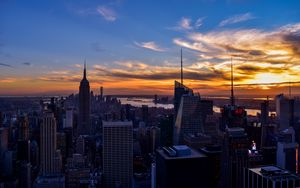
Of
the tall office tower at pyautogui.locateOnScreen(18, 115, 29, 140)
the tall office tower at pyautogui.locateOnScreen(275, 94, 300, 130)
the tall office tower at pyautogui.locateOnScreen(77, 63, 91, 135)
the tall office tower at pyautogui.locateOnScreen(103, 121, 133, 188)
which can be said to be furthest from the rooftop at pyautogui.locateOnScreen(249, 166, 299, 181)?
the tall office tower at pyautogui.locateOnScreen(77, 63, 91, 135)

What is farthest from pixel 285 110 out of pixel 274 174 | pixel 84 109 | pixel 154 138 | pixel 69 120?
pixel 84 109

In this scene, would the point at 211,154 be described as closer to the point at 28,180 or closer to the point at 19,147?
the point at 28,180

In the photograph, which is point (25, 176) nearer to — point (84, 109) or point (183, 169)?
point (183, 169)

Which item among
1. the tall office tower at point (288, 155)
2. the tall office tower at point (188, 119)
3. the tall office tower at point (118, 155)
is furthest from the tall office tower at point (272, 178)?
the tall office tower at point (188, 119)

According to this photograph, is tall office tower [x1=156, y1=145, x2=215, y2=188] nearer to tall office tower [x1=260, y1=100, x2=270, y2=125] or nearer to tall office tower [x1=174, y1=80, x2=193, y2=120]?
tall office tower [x1=174, y1=80, x2=193, y2=120]

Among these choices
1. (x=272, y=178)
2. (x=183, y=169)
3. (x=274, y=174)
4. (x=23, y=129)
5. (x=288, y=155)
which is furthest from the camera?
(x=23, y=129)

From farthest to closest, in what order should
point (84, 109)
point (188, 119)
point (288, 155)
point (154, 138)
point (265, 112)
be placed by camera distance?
point (84, 109), point (265, 112), point (154, 138), point (188, 119), point (288, 155)
